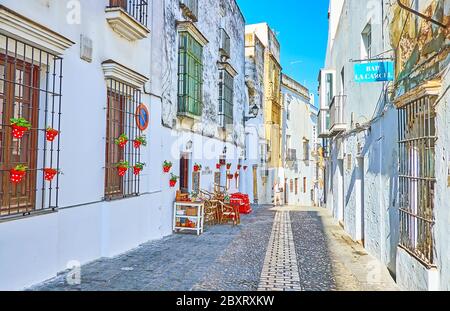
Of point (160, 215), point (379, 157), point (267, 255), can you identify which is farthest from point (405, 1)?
point (160, 215)

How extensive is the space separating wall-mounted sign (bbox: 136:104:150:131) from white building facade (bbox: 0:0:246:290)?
0.03m

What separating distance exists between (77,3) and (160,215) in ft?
15.8

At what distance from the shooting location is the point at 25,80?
200 inches

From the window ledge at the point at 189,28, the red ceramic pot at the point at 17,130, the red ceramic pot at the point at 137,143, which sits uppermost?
the window ledge at the point at 189,28

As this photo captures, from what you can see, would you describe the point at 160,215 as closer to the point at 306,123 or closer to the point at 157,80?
the point at 157,80

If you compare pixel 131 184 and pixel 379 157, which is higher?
pixel 379 157

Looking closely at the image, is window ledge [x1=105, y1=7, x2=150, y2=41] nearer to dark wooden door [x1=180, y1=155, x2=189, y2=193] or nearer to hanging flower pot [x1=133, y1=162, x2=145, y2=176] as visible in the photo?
hanging flower pot [x1=133, y1=162, x2=145, y2=176]

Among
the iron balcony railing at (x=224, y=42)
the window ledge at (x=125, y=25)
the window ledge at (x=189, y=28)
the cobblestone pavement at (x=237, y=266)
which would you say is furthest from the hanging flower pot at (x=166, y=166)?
the iron balcony railing at (x=224, y=42)

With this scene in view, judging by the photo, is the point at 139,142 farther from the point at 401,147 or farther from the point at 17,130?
the point at 401,147

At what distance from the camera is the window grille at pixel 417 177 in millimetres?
4633

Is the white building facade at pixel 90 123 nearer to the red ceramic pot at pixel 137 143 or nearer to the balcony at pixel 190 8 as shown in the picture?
the balcony at pixel 190 8

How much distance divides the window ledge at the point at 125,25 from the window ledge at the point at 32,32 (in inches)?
52.5

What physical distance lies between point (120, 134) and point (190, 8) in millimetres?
5184

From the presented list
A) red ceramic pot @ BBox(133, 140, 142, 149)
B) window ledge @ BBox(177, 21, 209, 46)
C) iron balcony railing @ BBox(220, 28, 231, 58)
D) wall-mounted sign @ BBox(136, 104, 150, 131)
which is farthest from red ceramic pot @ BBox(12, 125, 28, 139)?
iron balcony railing @ BBox(220, 28, 231, 58)
